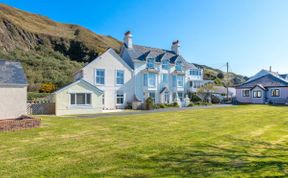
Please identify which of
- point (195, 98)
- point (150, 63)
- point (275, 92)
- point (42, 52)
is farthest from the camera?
point (42, 52)

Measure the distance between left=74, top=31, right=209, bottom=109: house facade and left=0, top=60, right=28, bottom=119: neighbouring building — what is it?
36.3ft

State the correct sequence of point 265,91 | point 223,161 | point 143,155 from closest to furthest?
point 223,161
point 143,155
point 265,91

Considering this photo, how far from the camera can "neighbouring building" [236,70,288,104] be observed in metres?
39.0

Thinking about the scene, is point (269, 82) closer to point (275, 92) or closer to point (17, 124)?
point (275, 92)

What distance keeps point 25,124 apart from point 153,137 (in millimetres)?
7851

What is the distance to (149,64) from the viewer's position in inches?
1371

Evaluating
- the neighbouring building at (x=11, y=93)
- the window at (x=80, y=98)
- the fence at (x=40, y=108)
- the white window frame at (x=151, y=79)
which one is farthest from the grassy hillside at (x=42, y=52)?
the neighbouring building at (x=11, y=93)

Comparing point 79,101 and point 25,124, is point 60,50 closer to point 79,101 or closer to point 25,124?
point 79,101

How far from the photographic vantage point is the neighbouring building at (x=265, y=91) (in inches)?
1534

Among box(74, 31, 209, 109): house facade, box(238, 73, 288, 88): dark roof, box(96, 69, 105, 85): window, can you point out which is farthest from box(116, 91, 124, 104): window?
box(238, 73, 288, 88): dark roof

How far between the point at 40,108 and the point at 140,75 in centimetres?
1584

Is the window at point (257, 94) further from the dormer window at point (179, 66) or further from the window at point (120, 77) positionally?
the window at point (120, 77)

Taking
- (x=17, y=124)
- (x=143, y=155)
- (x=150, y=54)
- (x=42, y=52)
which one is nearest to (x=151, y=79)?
A: (x=150, y=54)

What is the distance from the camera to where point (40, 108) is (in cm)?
2309
